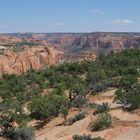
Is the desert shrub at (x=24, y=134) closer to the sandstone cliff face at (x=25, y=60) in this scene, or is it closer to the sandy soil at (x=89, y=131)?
the sandy soil at (x=89, y=131)

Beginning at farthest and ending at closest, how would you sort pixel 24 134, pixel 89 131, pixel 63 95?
pixel 63 95
pixel 89 131
pixel 24 134

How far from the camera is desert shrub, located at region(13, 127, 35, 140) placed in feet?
82.5

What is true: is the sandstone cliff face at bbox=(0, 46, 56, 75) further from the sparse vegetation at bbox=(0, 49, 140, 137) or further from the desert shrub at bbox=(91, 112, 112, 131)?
the desert shrub at bbox=(91, 112, 112, 131)

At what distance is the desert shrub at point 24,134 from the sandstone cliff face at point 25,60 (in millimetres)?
76337

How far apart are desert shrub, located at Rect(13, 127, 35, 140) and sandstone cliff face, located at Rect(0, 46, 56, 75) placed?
76337 mm

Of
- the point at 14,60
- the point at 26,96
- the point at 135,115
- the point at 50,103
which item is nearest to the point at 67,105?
the point at 50,103

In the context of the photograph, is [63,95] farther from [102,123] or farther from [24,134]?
[24,134]

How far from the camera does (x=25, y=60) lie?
389 feet

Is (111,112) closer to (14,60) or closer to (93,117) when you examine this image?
(93,117)

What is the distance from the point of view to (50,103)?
118 feet

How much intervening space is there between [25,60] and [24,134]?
93958mm

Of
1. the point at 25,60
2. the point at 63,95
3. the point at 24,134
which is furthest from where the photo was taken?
the point at 25,60

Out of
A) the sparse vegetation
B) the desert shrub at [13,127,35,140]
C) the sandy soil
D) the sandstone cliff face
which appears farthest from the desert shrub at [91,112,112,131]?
the sandstone cliff face

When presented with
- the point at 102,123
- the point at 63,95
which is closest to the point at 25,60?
the point at 63,95
